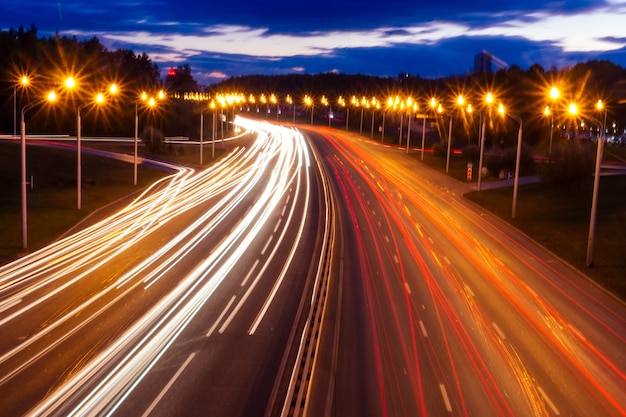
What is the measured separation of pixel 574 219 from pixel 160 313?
27.4 meters

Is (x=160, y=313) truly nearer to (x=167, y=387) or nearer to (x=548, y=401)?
(x=167, y=387)

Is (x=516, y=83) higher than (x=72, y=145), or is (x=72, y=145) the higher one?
(x=516, y=83)

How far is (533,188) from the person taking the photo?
5106cm

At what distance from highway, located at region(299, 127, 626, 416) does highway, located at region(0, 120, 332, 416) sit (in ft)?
5.06

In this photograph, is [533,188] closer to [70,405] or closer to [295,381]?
[295,381]

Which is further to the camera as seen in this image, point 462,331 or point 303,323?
point 303,323

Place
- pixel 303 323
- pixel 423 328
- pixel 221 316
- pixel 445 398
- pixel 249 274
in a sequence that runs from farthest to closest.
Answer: pixel 249 274, pixel 221 316, pixel 303 323, pixel 423 328, pixel 445 398

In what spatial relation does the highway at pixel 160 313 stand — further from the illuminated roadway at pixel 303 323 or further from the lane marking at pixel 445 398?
the lane marking at pixel 445 398

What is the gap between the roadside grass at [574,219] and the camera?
2862 centimetres

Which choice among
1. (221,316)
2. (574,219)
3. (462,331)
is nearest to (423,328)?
(462,331)

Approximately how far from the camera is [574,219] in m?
39.0

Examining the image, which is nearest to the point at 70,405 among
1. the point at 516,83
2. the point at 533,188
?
the point at 533,188

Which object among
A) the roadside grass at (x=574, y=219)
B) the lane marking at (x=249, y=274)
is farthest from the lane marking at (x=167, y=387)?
the roadside grass at (x=574, y=219)

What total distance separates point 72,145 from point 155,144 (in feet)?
29.2
